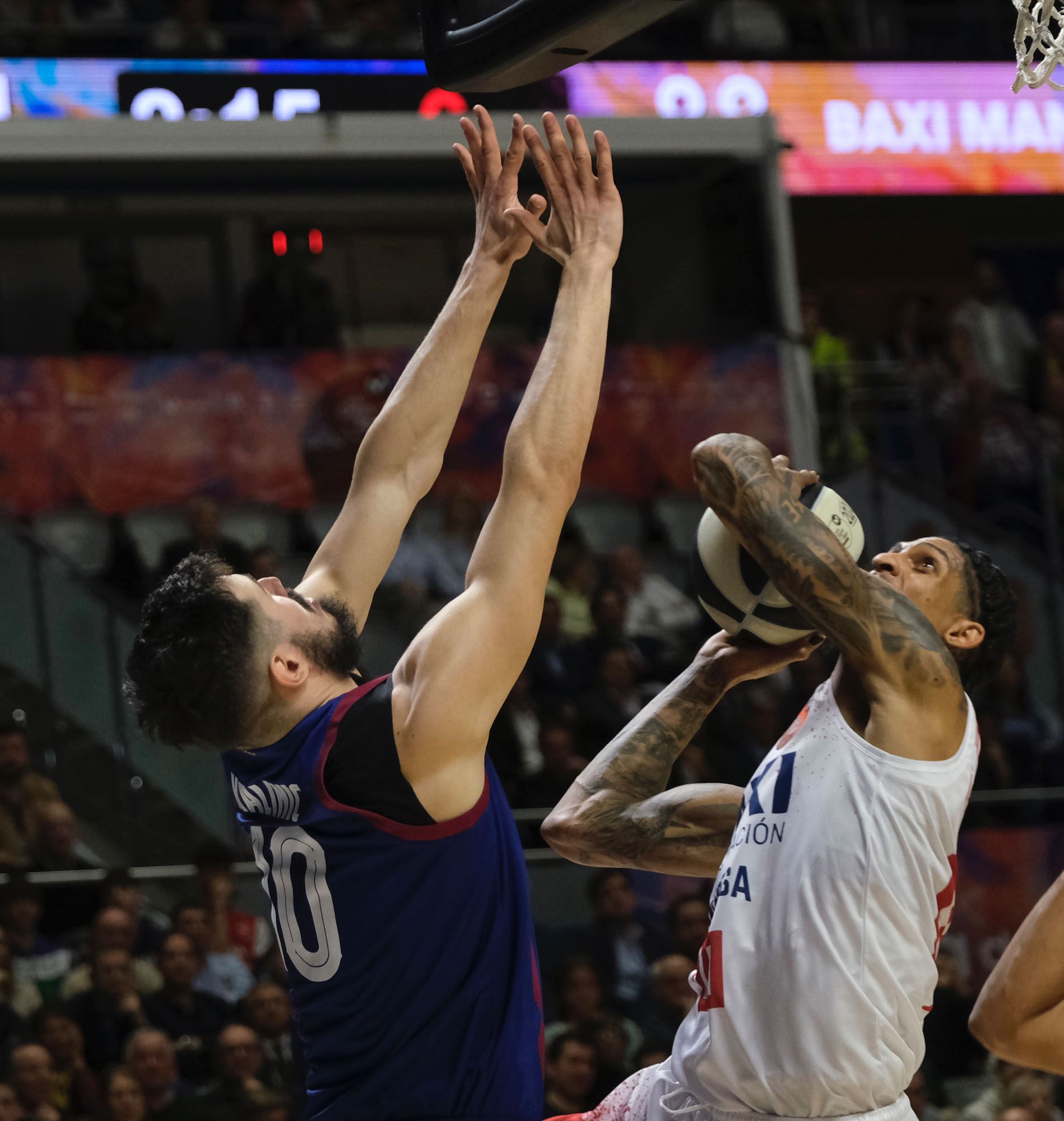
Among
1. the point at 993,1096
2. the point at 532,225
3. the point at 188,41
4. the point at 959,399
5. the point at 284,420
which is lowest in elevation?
the point at 993,1096

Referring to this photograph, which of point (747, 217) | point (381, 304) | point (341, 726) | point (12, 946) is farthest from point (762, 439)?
point (341, 726)

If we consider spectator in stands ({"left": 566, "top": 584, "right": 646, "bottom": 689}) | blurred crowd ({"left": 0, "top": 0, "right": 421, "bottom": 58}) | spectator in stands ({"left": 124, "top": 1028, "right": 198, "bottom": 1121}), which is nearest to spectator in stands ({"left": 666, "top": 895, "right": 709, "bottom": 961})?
spectator in stands ({"left": 566, "top": 584, "right": 646, "bottom": 689})

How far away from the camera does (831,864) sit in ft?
9.65

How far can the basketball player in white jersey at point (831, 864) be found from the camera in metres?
2.90

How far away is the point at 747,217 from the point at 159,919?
6186 mm

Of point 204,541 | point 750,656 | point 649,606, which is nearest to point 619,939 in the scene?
point 649,606

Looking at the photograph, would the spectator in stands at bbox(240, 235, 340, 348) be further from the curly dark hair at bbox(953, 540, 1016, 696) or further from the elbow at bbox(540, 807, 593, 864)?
the curly dark hair at bbox(953, 540, 1016, 696)

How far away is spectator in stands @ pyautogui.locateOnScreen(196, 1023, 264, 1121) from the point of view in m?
7.05

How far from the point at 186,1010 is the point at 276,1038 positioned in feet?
1.41

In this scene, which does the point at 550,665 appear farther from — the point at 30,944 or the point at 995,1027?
the point at 995,1027

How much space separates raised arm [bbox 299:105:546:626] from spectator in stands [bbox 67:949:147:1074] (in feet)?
14.9

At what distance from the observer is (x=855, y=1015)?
2.88m

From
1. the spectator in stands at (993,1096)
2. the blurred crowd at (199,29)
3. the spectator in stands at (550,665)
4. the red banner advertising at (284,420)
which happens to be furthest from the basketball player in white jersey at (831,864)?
the blurred crowd at (199,29)

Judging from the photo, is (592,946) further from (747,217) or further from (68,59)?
(68,59)
